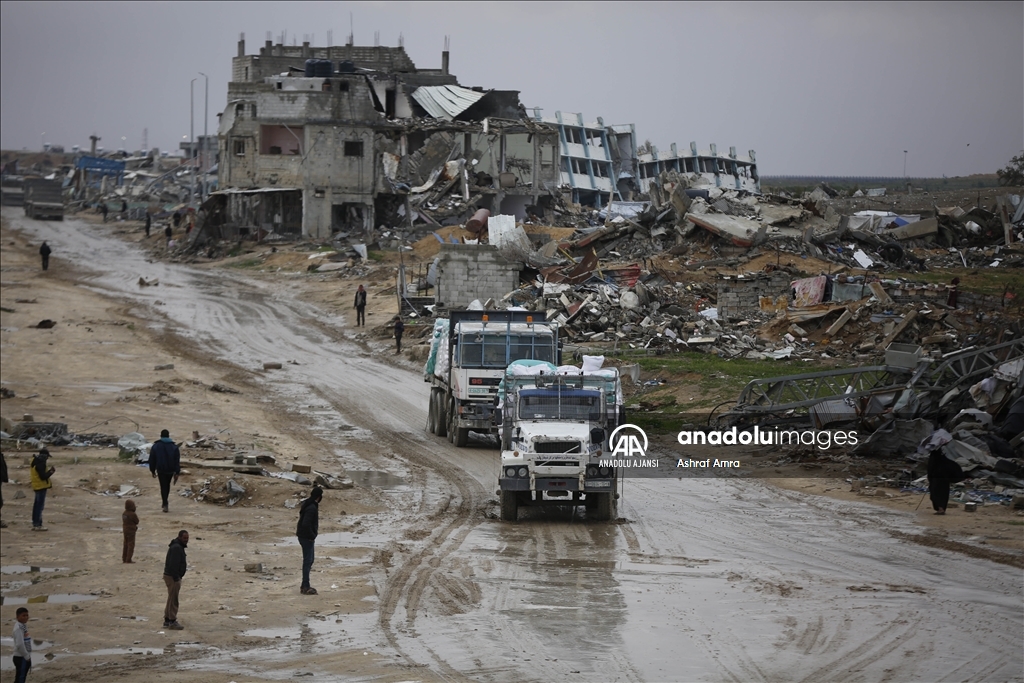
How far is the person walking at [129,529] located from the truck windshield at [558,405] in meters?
6.07

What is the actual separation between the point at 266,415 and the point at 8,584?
1397 centimetres

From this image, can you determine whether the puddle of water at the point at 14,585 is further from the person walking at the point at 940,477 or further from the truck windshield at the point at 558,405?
the person walking at the point at 940,477

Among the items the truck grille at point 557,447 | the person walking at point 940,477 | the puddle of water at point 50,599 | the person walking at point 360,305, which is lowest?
the puddle of water at point 50,599

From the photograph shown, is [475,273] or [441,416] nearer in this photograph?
[441,416]

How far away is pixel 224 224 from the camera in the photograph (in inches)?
2611

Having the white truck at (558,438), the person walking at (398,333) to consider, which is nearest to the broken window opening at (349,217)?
the person walking at (398,333)

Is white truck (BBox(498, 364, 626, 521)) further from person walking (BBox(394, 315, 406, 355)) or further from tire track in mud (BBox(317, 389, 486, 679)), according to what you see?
person walking (BBox(394, 315, 406, 355))

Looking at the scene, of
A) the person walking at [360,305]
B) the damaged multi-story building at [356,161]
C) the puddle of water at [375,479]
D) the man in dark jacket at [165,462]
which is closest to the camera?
the man in dark jacket at [165,462]

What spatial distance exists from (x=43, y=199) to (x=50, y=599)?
80465 millimetres

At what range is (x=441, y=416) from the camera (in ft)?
89.2

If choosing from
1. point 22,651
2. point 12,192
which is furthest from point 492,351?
point 12,192

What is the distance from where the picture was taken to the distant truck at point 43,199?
3393 inches

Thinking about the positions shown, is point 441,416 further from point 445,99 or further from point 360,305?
point 445,99

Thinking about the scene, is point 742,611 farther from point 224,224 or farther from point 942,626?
point 224,224
